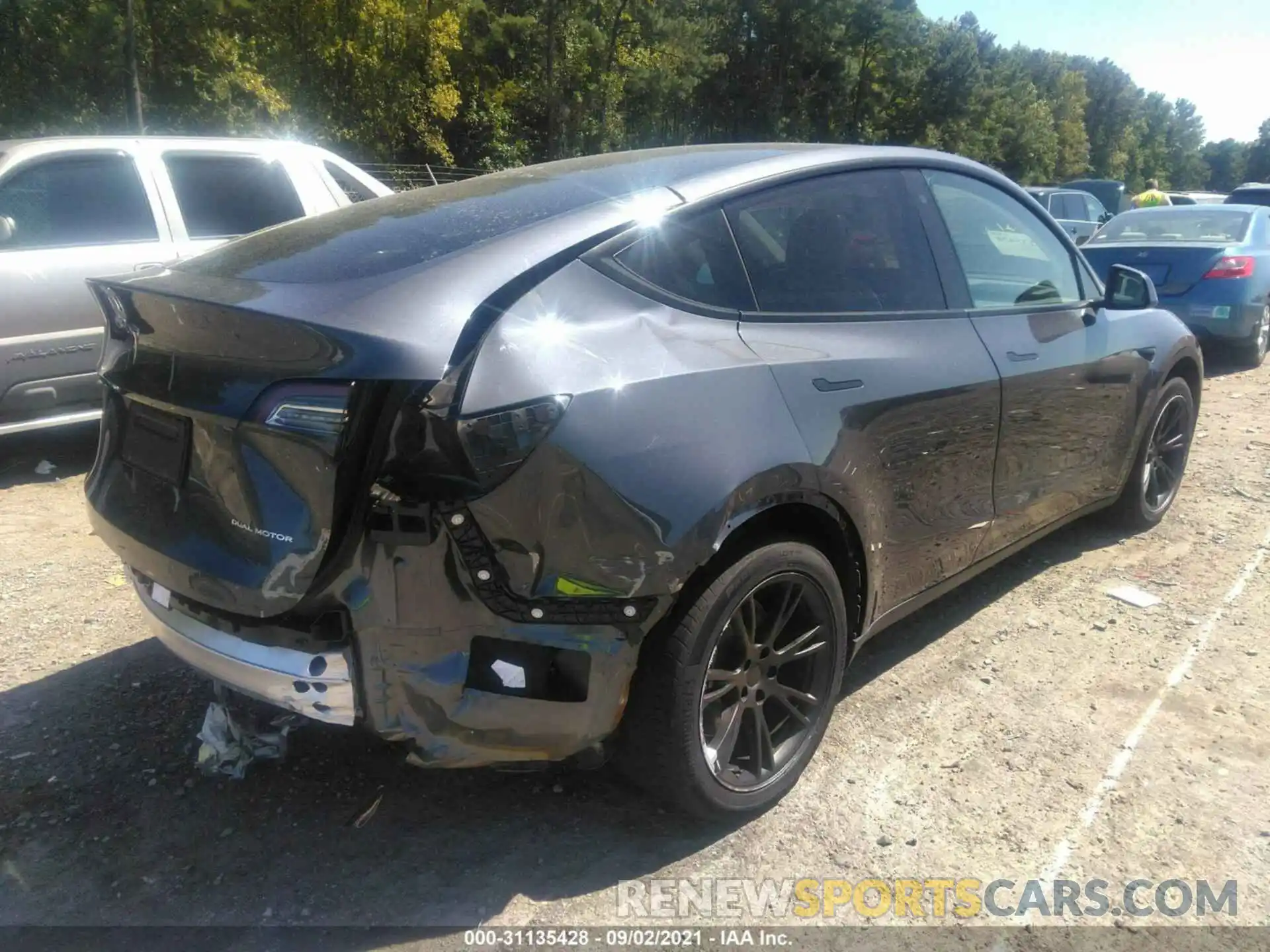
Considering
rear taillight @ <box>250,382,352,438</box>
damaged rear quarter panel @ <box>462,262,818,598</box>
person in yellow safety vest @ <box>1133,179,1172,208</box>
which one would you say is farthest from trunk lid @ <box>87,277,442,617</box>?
person in yellow safety vest @ <box>1133,179,1172,208</box>

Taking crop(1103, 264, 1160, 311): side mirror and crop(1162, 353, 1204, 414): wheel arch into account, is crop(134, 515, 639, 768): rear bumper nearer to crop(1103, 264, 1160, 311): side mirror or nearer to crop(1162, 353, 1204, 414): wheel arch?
crop(1103, 264, 1160, 311): side mirror

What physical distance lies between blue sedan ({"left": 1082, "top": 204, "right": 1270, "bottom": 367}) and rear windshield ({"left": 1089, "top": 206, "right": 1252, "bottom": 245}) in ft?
0.04

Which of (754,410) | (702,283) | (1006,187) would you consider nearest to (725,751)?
(754,410)

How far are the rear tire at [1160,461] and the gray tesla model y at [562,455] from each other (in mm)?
1883

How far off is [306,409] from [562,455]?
1.79ft

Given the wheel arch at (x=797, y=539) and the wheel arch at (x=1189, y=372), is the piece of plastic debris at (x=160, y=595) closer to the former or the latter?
the wheel arch at (x=797, y=539)

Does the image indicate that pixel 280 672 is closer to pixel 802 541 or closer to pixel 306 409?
pixel 306 409

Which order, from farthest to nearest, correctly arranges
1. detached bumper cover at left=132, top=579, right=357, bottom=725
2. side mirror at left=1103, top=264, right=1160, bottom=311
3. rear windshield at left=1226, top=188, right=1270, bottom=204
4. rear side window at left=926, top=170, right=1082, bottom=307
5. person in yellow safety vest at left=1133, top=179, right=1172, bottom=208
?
rear windshield at left=1226, top=188, right=1270, bottom=204, person in yellow safety vest at left=1133, top=179, right=1172, bottom=208, side mirror at left=1103, top=264, right=1160, bottom=311, rear side window at left=926, top=170, right=1082, bottom=307, detached bumper cover at left=132, top=579, right=357, bottom=725

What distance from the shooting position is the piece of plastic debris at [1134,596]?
4.15 meters

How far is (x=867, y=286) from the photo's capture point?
3.04 meters

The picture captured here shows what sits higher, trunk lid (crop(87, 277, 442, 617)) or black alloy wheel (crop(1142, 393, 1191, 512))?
trunk lid (crop(87, 277, 442, 617))

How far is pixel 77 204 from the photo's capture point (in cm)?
569

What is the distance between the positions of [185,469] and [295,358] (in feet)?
1.57

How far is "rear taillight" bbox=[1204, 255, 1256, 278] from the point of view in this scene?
868 cm
